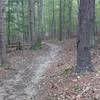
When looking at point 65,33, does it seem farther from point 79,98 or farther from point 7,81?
point 79,98

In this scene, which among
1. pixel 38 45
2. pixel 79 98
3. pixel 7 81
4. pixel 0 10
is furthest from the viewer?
pixel 38 45

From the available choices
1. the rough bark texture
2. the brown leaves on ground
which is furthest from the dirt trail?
the rough bark texture

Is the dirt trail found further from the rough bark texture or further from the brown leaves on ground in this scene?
the rough bark texture

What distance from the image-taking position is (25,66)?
551 inches

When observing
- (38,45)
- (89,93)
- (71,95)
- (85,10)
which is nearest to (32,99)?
(71,95)

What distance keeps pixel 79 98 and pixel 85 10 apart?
338cm

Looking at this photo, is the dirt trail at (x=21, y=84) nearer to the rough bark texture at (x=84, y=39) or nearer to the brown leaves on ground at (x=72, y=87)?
the brown leaves on ground at (x=72, y=87)

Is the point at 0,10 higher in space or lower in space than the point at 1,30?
higher

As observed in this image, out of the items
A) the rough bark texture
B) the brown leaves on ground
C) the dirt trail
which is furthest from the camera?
the rough bark texture

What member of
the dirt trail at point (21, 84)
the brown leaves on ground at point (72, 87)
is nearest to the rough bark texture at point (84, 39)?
the brown leaves on ground at point (72, 87)

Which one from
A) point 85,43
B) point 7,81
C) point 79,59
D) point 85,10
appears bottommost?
point 7,81

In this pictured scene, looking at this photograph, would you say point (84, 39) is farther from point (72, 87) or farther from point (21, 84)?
point (21, 84)

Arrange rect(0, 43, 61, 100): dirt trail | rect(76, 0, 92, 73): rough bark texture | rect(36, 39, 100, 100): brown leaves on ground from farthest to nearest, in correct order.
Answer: rect(76, 0, 92, 73): rough bark texture, rect(0, 43, 61, 100): dirt trail, rect(36, 39, 100, 100): brown leaves on ground

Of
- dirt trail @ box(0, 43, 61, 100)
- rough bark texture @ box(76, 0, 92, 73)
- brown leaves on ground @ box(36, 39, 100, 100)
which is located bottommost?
dirt trail @ box(0, 43, 61, 100)
